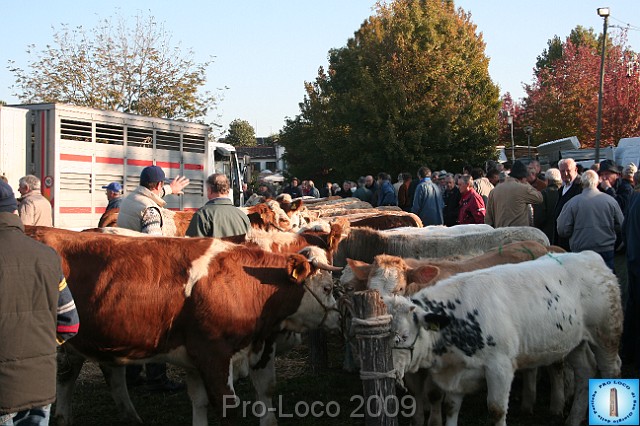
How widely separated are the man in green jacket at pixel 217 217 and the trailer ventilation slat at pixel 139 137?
1003 centimetres

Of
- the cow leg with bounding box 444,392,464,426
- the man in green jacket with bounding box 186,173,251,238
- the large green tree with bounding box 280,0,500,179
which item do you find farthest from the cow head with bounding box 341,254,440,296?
the large green tree with bounding box 280,0,500,179

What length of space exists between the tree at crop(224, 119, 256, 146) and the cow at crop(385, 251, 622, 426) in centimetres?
8848

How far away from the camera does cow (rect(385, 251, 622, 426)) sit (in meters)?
5.43

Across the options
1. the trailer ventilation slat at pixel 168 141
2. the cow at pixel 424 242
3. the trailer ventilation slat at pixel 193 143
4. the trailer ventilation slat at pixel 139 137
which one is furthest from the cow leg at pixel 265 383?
the trailer ventilation slat at pixel 193 143

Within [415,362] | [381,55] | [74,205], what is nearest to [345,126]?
[381,55]

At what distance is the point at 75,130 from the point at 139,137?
2121 millimetres

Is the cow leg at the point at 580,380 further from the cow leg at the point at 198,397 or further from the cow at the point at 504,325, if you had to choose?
the cow leg at the point at 198,397

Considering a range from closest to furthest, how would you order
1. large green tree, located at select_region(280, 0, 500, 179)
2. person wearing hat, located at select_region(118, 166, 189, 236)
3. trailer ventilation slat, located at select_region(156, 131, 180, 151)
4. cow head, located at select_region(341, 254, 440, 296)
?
cow head, located at select_region(341, 254, 440, 296) < person wearing hat, located at select_region(118, 166, 189, 236) < trailer ventilation slat, located at select_region(156, 131, 180, 151) < large green tree, located at select_region(280, 0, 500, 179)

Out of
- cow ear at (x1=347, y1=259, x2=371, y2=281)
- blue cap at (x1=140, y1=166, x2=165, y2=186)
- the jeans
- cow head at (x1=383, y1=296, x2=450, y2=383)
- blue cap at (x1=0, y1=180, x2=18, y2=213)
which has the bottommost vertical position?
the jeans

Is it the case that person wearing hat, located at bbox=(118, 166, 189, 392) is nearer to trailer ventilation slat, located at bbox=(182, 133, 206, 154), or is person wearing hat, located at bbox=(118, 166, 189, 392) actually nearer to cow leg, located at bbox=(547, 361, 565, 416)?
cow leg, located at bbox=(547, 361, 565, 416)

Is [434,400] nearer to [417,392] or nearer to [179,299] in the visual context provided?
[417,392]

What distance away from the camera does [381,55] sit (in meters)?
34.0

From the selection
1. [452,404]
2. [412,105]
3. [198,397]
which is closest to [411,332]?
[452,404]

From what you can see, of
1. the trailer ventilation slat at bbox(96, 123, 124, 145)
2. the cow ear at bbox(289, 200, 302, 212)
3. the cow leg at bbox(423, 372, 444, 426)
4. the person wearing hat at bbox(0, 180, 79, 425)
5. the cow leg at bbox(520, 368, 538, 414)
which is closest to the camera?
the person wearing hat at bbox(0, 180, 79, 425)
